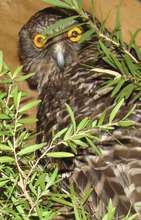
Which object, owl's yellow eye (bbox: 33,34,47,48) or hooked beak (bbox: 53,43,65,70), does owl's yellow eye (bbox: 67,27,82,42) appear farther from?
owl's yellow eye (bbox: 33,34,47,48)

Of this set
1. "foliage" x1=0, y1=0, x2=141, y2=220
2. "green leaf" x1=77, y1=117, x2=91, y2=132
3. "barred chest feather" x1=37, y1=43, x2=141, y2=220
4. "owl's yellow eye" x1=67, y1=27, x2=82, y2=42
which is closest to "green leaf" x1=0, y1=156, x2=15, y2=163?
"foliage" x1=0, y1=0, x2=141, y2=220

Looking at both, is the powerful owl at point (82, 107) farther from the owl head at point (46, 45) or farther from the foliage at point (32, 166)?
the foliage at point (32, 166)

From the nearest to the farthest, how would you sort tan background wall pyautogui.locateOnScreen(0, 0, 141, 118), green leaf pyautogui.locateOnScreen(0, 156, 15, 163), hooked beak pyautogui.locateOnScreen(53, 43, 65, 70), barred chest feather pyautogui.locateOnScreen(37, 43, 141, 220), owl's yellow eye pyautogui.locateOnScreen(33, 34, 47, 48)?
green leaf pyautogui.locateOnScreen(0, 156, 15, 163)
barred chest feather pyautogui.locateOnScreen(37, 43, 141, 220)
tan background wall pyautogui.locateOnScreen(0, 0, 141, 118)
hooked beak pyautogui.locateOnScreen(53, 43, 65, 70)
owl's yellow eye pyautogui.locateOnScreen(33, 34, 47, 48)

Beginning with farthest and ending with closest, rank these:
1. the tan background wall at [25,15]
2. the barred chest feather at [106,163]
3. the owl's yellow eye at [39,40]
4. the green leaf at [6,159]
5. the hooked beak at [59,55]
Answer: the owl's yellow eye at [39,40], the hooked beak at [59,55], the tan background wall at [25,15], the barred chest feather at [106,163], the green leaf at [6,159]

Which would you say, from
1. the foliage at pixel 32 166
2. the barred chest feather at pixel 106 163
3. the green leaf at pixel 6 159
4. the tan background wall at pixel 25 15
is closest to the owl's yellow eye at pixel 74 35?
the tan background wall at pixel 25 15

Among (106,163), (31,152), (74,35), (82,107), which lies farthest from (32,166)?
(74,35)

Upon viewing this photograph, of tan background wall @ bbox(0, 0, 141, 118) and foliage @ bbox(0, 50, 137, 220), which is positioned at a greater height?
tan background wall @ bbox(0, 0, 141, 118)

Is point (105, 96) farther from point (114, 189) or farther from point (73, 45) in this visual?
point (73, 45)
